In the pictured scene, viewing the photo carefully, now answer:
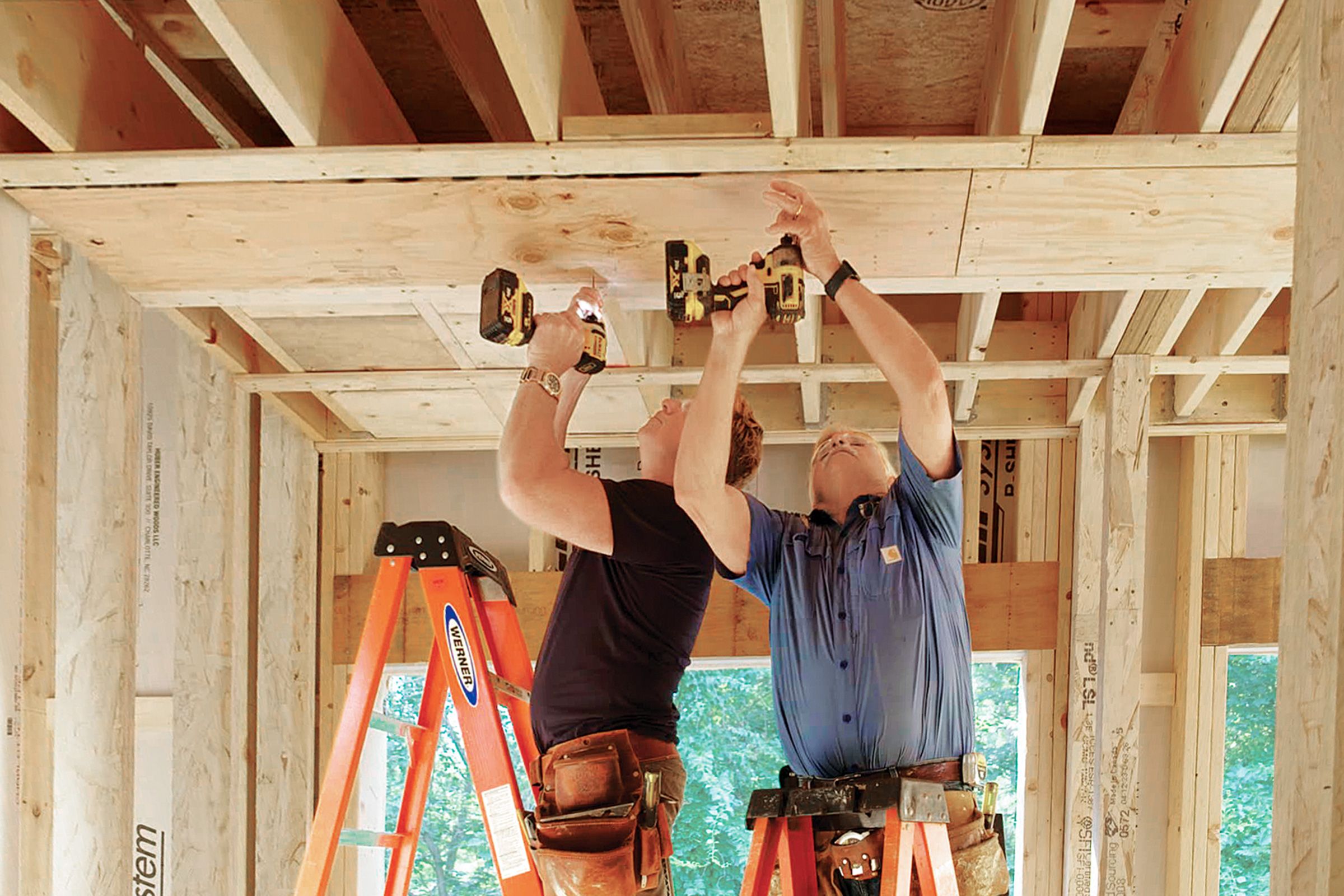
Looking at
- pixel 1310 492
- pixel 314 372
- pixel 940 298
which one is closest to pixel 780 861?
pixel 1310 492

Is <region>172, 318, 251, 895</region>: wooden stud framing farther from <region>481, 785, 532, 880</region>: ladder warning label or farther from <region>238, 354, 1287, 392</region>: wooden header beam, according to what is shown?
<region>481, 785, 532, 880</region>: ladder warning label

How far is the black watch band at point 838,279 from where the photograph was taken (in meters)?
3.00

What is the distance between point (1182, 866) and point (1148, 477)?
5.21ft

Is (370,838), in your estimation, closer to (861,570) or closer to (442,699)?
(442,699)

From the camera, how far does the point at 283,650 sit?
5773 millimetres

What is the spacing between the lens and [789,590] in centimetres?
298

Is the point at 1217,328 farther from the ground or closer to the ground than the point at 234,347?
farther from the ground

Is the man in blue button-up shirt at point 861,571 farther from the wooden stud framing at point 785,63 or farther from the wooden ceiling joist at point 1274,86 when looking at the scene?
the wooden ceiling joist at point 1274,86

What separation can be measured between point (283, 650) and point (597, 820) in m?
3.06

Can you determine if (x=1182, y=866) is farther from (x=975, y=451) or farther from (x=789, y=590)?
(x=789, y=590)

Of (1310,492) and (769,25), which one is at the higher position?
(769,25)

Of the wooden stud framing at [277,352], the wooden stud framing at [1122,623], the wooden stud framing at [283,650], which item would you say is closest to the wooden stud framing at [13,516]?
the wooden stud framing at [277,352]

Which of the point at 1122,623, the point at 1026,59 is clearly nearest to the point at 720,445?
the point at 1026,59

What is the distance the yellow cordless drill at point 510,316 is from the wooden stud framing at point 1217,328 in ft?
6.60
